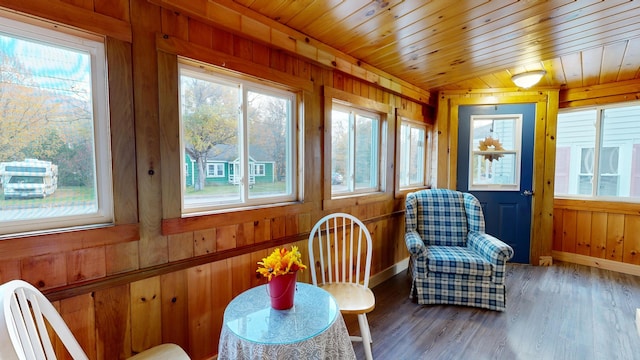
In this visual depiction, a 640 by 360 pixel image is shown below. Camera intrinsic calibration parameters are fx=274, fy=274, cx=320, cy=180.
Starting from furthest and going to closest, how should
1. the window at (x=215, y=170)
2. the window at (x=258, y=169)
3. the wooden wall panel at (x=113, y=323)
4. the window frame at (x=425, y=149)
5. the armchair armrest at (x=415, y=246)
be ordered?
the window frame at (x=425, y=149) < the armchair armrest at (x=415, y=246) < the window at (x=258, y=169) < the window at (x=215, y=170) < the wooden wall panel at (x=113, y=323)

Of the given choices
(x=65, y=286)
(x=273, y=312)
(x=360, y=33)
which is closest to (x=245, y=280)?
(x=273, y=312)

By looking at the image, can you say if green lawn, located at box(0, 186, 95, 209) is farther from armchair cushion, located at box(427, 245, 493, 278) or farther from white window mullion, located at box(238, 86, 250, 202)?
armchair cushion, located at box(427, 245, 493, 278)

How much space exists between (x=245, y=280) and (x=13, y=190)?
1210 millimetres

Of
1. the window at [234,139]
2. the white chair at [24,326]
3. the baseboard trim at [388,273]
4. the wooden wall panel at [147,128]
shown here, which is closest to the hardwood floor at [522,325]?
the baseboard trim at [388,273]

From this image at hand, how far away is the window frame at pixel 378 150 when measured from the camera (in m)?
2.31

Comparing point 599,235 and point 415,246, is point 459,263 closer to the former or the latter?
point 415,246

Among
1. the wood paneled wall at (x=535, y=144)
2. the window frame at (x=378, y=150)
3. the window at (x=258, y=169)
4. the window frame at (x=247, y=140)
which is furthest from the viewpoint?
the wood paneled wall at (x=535, y=144)

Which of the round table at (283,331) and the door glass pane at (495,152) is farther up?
the door glass pane at (495,152)

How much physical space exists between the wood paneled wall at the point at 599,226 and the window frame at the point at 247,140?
12.1ft

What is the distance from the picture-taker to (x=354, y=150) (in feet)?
8.89

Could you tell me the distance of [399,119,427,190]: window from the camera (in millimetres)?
3372

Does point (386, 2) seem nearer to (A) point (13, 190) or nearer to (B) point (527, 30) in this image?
(B) point (527, 30)

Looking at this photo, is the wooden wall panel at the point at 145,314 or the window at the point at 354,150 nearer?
the wooden wall panel at the point at 145,314

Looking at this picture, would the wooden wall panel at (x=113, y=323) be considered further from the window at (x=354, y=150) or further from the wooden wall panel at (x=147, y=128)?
the window at (x=354, y=150)
